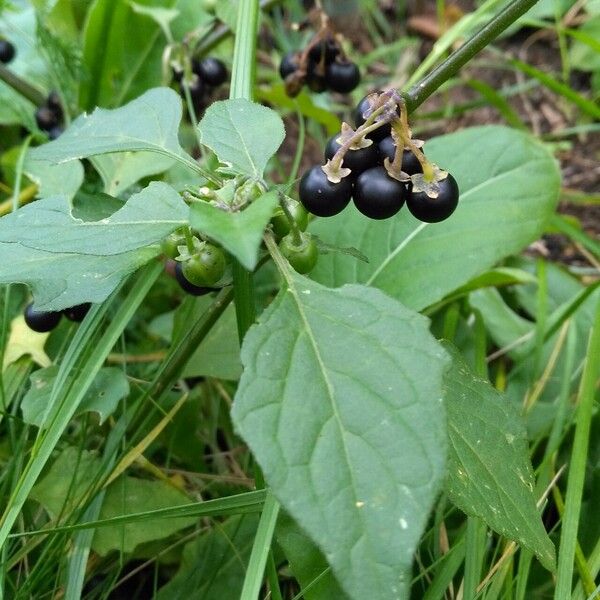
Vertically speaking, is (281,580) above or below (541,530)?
below

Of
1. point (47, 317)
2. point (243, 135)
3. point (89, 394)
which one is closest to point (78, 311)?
point (47, 317)

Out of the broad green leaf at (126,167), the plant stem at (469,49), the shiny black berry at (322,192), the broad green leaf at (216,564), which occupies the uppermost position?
the plant stem at (469,49)

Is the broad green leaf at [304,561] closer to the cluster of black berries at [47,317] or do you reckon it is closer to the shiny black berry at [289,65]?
the cluster of black berries at [47,317]

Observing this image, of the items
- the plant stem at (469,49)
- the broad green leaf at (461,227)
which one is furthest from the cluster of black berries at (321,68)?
the plant stem at (469,49)

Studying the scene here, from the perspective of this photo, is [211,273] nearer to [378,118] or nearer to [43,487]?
[378,118]

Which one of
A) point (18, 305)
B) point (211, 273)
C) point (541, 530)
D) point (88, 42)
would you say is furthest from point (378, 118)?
point (88, 42)
